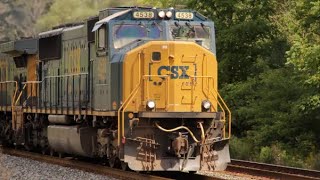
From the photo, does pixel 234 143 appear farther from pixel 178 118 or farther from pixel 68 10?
pixel 68 10

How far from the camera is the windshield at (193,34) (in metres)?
13.9

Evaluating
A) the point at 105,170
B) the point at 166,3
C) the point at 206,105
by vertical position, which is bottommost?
the point at 105,170

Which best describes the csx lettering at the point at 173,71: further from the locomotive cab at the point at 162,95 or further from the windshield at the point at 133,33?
the windshield at the point at 133,33

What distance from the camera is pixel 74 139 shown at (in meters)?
15.5

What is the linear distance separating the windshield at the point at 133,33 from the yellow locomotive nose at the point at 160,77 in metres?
0.50

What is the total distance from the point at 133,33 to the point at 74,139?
10.2ft

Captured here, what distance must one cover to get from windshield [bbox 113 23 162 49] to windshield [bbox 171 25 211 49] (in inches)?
13.4

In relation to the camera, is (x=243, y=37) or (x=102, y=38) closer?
(x=102, y=38)

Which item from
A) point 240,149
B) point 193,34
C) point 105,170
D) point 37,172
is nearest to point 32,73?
point 37,172

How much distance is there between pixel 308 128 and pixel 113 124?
7.87 m

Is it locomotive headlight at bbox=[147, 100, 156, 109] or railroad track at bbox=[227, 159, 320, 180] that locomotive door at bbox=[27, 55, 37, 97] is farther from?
locomotive headlight at bbox=[147, 100, 156, 109]

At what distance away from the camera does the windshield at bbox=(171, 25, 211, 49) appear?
546 inches

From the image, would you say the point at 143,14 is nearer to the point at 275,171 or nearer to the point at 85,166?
the point at 85,166

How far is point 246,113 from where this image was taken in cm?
2120
